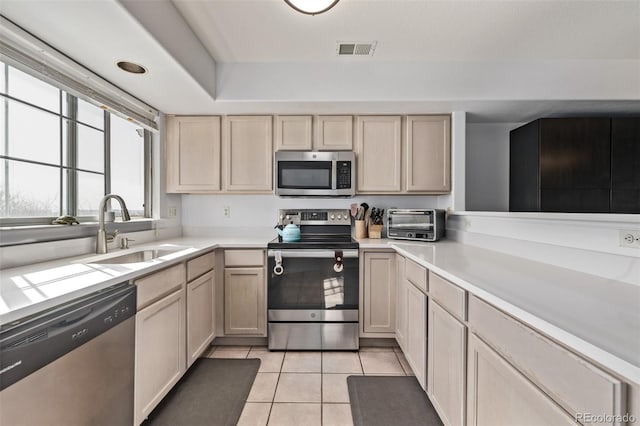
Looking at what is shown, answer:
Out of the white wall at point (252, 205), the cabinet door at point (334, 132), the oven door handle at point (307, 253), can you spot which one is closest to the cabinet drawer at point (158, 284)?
the oven door handle at point (307, 253)

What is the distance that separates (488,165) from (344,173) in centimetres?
163

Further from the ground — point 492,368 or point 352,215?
point 352,215

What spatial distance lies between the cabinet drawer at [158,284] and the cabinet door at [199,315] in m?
0.18

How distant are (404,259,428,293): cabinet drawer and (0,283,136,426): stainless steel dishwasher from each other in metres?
1.54

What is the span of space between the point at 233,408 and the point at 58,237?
140 cm

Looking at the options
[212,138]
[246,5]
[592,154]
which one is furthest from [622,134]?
[212,138]

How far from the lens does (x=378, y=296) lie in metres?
2.42

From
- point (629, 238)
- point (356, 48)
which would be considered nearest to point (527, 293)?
point (629, 238)

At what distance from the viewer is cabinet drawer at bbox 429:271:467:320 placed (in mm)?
1244

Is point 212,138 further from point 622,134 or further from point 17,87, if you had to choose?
point 622,134

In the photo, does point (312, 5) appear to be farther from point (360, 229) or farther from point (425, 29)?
point (360, 229)

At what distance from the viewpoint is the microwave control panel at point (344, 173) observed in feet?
8.78

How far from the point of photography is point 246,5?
5.60ft
